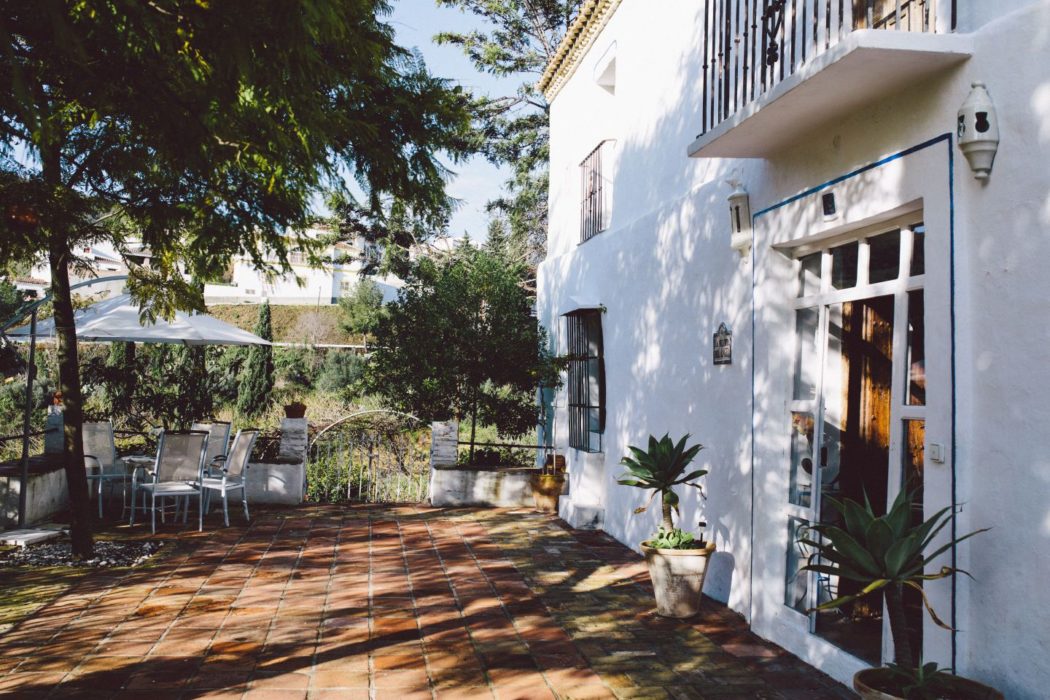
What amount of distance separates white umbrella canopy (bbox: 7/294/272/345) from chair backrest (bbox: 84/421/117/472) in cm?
99

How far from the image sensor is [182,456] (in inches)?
319

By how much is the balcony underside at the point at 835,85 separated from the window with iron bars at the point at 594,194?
14.2 feet

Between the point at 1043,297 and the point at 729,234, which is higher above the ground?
the point at 729,234

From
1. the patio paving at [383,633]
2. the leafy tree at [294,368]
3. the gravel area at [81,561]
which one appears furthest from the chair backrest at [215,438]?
the leafy tree at [294,368]

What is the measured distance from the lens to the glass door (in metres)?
4.64

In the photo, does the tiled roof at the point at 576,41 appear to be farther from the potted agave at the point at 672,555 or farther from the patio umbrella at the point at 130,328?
the potted agave at the point at 672,555

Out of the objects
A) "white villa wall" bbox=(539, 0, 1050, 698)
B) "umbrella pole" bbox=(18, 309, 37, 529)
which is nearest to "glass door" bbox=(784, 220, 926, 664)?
"white villa wall" bbox=(539, 0, 1050, 698)

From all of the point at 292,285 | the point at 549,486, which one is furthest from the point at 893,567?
the point at 292,285

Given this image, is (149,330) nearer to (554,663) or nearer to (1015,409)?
(554,663)

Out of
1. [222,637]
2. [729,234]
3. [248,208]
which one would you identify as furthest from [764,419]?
[248,208]

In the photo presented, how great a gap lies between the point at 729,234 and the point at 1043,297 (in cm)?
287

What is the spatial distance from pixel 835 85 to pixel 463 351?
7420 millimetres

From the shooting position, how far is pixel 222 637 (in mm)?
4840

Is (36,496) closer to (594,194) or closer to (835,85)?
(594,194)
